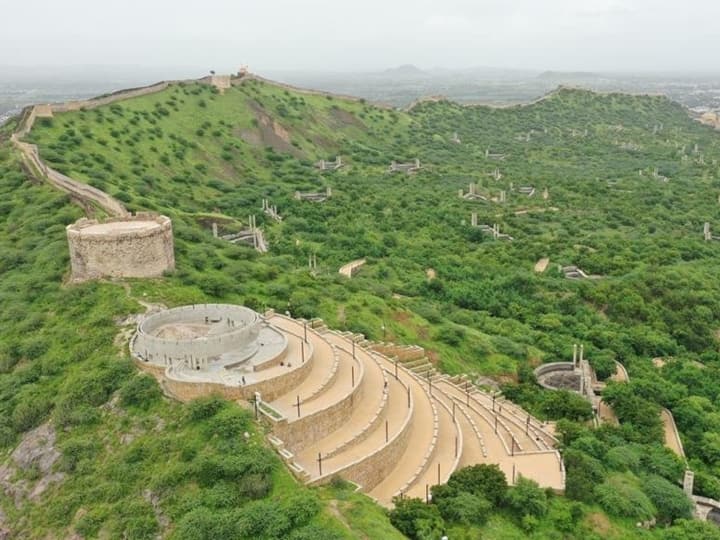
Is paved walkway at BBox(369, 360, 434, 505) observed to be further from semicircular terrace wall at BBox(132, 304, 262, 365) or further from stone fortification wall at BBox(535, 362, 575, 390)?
stone fortification wall at BBox(535, 362, 575, 390)

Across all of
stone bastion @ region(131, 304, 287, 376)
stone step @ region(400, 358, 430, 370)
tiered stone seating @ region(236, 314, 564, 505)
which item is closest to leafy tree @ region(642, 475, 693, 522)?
tiered stone seating @ region(236, 314, 564, 505)

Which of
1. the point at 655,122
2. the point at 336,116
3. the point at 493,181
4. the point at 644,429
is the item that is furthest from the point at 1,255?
the point at 655,122

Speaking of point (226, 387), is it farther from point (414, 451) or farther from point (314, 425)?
point (414, 451)

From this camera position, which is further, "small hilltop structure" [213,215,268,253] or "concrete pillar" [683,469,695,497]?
"small hilltop structure" [213,215,268,253]

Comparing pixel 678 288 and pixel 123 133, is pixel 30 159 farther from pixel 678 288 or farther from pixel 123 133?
pixel 678 288

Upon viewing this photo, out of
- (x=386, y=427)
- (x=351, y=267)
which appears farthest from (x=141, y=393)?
(x=351, y=267)

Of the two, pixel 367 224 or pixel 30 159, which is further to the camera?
pixel 367 224
